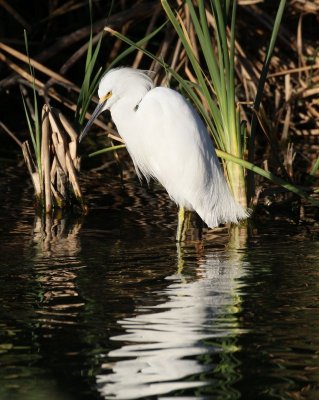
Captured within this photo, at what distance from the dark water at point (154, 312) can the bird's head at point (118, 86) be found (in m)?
0.81

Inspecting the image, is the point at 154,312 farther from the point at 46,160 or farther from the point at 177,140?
the point at 46,160

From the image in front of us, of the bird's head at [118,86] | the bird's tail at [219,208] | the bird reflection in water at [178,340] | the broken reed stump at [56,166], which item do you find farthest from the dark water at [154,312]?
the bird's head at [118,86]

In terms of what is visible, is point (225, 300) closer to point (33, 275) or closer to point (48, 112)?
point (33, 275)

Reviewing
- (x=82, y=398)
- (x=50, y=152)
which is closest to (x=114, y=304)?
(x=82, y=398)

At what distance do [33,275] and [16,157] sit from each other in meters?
4.78

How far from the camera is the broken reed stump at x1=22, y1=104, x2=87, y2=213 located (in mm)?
6723

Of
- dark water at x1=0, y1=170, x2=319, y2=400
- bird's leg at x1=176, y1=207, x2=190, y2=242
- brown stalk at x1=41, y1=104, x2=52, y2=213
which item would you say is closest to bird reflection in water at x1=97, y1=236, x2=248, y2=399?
dark water at x1=0, y1=170, x2=319, y2=400

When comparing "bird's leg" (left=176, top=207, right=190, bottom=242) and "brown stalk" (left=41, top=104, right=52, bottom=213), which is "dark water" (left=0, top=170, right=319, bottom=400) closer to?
"bird's leg" (left=176, top=207, right=190, bottom=242)

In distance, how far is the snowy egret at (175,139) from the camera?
20.1ft

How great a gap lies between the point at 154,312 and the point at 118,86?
226 cm

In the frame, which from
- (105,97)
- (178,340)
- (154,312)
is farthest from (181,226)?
(178,340)

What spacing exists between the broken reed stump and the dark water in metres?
0.29

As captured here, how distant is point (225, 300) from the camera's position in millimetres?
4508

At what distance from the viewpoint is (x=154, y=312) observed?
169 inches
